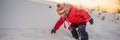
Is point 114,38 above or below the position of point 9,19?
below

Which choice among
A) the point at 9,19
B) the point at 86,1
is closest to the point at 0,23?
the point at 9,19

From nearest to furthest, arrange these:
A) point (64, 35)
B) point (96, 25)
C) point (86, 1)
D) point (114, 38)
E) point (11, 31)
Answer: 1. point (11, 31)
2. point (64, 35)
3. point (114, 38)
4. point (96, 25)
5. point (86, 1)

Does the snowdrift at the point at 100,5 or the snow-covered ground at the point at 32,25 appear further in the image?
the snowdrift at the point at 100,5

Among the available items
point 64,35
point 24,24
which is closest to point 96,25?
point 64,35

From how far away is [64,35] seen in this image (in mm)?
5762

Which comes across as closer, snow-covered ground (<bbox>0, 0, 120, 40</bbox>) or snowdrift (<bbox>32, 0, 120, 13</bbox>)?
snow-covered ground (<bbox>0, 0, 120, 40</bbox>)

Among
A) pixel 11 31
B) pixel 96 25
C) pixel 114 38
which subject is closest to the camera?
pixel 11 31

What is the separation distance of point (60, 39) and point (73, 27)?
0.38 metres

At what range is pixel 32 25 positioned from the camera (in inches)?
231

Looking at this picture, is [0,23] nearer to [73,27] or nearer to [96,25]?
[73,27]

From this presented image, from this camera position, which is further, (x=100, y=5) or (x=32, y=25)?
(x=100, y=5)

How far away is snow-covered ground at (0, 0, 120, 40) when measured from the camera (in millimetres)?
5323

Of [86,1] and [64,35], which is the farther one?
[86,1]

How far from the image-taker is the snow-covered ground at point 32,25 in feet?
17.5
